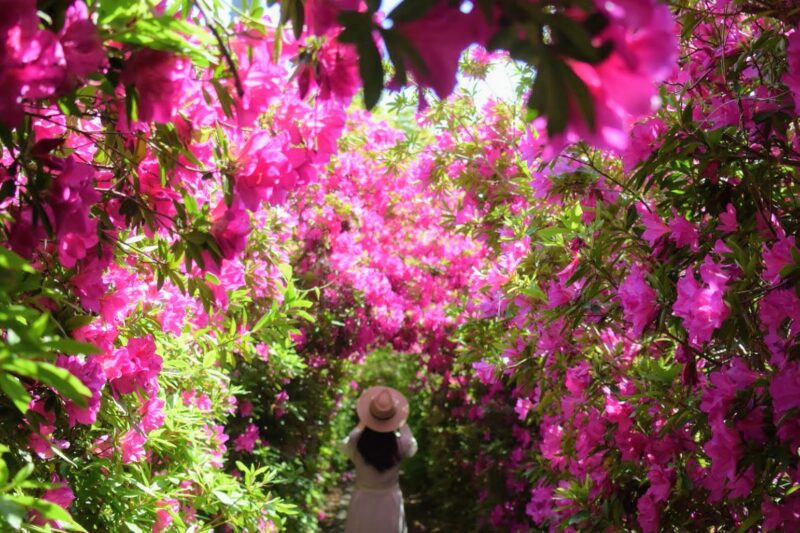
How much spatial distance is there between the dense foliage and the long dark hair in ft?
5.19

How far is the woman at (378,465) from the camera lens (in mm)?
5359

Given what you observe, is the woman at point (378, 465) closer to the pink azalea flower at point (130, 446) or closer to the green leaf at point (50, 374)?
the pink azalea flower at point (130, 446)

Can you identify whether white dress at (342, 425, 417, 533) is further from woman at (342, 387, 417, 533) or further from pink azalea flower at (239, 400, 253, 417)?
pink azalea flower at (239, 400, 253, 417)

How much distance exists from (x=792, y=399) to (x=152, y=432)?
198 cm

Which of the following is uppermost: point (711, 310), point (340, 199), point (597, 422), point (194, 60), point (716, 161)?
point (340, 199)

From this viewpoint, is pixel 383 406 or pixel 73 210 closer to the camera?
pixel 73 210

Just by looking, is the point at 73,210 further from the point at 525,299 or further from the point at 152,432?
the point at 525,299

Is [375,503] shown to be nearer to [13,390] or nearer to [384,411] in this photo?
[384,411]

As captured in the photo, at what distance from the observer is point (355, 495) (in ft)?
18.0

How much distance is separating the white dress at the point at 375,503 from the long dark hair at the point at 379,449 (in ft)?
0.12

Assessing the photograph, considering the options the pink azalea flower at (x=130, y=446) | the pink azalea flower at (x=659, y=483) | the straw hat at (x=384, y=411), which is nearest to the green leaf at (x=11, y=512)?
the pink azalea flower at (x=130, y=446)

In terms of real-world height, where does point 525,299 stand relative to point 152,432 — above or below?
above

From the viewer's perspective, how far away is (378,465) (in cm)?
542

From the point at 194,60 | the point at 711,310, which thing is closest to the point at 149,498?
the point at 194,60
